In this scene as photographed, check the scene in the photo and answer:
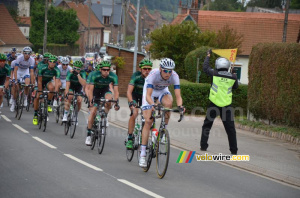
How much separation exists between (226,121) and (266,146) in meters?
3.07

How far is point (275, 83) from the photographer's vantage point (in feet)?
63.5

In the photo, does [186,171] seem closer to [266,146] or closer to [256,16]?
[266,146]

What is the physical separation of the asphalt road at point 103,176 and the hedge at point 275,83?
5172mm

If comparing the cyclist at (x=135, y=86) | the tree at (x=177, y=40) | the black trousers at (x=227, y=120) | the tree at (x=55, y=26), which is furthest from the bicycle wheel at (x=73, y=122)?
the tree at (x=55, y=26)

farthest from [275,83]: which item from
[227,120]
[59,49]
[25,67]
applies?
[59,49]

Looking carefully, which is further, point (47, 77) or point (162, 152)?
point (47, 77)

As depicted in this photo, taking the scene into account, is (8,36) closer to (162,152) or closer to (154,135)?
(154,135)

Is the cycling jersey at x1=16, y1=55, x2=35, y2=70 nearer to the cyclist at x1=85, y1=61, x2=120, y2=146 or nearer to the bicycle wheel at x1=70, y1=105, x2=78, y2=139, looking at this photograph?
the bicycle wheel at x1=70, y1=105, x2=78, y2=139

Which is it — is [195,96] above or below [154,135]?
below

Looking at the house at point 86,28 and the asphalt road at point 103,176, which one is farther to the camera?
the house at point 86,28

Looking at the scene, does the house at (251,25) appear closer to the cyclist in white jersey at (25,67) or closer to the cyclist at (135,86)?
the cyclist in white jersey at (25,67)

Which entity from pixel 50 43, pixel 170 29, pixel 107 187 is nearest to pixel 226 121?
pixel 107 187

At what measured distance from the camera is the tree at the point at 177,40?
1422 inches

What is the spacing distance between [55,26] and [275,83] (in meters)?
74.9
